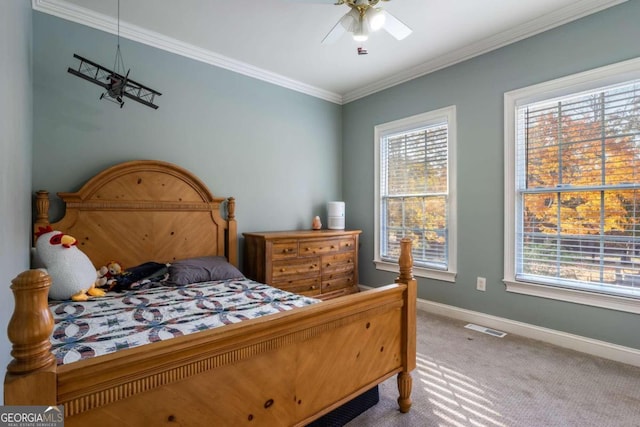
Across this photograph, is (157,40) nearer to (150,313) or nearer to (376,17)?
(376,17)

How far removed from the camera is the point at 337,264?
12.2 ft

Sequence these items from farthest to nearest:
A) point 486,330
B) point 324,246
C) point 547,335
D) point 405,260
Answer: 1. point 324,246
2. point 486,330
3. point 547,335
4. point 405,260

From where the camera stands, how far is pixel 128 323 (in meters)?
1.65

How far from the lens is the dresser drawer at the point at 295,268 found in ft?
10.6

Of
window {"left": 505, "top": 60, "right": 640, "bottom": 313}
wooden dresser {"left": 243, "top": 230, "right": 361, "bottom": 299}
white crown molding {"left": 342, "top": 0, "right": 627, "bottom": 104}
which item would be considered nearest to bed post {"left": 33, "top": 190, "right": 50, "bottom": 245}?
wooden dresser {"left": 243, "top": 230, "right": 361, "bottom": 299}

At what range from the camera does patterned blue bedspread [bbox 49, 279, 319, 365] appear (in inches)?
55.9

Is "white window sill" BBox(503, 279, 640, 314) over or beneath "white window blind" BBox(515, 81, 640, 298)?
beneath

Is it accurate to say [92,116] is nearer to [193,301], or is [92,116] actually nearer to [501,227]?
[193,301]

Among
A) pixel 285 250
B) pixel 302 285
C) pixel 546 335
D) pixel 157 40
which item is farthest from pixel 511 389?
pixel 157 40

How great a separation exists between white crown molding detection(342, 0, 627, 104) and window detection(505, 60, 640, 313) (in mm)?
472

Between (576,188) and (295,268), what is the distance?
254cm

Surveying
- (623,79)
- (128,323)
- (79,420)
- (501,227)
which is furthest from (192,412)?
(623,79)

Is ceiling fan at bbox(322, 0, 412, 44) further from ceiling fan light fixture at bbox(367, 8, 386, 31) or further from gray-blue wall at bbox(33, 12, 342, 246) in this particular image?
gray-blue wall at bbox(33, 12, 342, 246)

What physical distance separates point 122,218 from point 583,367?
3680mm
